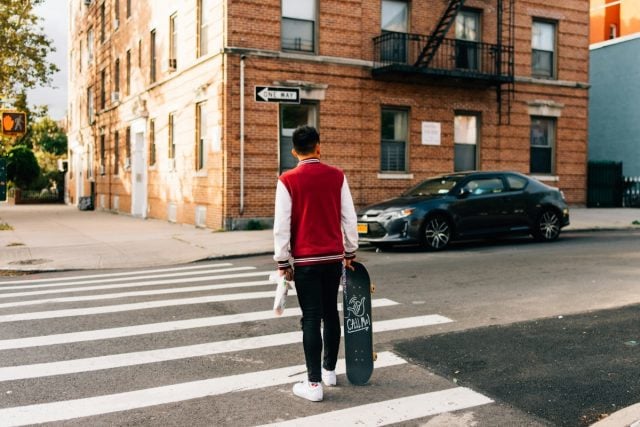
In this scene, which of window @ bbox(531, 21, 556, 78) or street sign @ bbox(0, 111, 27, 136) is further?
window @ bbox(531, 21, 556, 78)

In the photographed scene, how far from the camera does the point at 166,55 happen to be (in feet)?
76.1

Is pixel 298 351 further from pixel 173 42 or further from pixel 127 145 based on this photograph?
pixel 127 145

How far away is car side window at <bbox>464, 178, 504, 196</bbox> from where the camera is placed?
14016 millimetres

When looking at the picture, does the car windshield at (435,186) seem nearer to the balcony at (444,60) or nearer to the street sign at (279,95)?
the street sign at (279,95)

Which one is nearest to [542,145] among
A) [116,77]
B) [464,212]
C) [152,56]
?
[464,212]

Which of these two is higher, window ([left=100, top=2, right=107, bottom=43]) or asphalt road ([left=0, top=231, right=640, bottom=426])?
window ([left=100, top=2, right=107, bottom=43])

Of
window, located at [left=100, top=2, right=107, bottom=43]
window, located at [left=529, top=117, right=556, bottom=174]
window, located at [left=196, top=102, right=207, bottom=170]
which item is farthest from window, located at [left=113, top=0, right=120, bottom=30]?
window, located at [left=529, top=117, right=556, bottom=174]

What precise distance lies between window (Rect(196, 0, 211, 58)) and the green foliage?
31882mm

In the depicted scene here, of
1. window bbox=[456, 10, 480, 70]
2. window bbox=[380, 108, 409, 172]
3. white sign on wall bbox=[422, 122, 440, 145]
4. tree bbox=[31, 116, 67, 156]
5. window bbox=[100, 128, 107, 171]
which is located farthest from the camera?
tree bbox=[31, 116, 67, 156]

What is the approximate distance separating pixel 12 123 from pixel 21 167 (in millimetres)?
35633

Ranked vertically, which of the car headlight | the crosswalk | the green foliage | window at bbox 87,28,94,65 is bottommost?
the crosswalk

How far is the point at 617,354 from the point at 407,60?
16.2m

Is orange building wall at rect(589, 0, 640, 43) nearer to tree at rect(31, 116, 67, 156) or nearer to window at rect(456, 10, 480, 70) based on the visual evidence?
window at rect(456, 10, 480, 70)

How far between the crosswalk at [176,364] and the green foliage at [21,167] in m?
42.3
